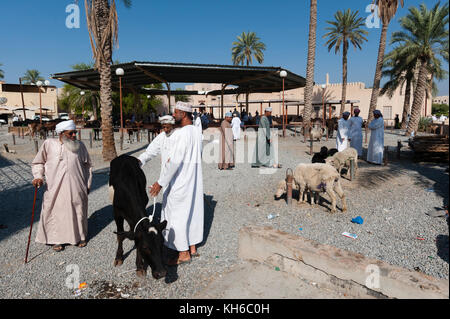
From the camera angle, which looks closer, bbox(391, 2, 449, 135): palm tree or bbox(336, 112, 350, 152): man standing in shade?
bbox(336, 112, 350, 152): man standing in shade

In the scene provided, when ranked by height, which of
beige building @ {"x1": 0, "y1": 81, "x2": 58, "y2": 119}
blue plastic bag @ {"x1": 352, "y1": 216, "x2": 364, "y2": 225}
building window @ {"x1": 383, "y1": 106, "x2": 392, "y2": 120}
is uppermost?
beige building @ {"x1": 0, "y1": 81, "x2": 58, "y2": 119}

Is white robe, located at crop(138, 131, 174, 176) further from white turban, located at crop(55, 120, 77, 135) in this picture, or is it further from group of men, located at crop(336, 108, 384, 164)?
group of men, located at crop(336, 108, 384, 164)

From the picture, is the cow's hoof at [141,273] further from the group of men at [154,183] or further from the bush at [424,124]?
the bush at [424,124]

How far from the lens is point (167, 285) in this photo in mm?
3160

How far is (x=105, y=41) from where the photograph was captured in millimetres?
10633

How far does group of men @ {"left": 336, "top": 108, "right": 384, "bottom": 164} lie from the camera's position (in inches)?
379

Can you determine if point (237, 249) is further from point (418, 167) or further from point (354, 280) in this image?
point (418, 167)

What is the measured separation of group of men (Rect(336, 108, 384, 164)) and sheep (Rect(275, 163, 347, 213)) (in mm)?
4840

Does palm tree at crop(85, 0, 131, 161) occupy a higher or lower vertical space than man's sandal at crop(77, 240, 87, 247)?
higher

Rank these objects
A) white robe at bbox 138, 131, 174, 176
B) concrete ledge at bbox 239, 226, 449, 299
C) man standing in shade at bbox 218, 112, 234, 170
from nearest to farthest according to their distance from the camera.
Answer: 1. concrete ledge at bbox 239, 226, 449, 299
2. white robe at bbox 138, 131, 174, 176
3. man standing in shade at bbox 218, 112, 234, 170

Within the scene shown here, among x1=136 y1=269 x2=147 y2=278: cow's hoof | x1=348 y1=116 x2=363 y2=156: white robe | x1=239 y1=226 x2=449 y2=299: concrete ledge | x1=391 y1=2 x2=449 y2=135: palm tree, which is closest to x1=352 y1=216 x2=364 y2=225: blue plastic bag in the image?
x1=239 y1=226 x2=449 y2=299: concrete ledge

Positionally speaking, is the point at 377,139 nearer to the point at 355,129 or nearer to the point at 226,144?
the point at 355,129

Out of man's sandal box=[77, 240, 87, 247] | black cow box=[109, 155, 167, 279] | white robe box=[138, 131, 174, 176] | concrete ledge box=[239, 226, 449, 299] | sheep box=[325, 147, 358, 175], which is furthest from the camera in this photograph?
sheep box=[325, 147, 358, 175]
